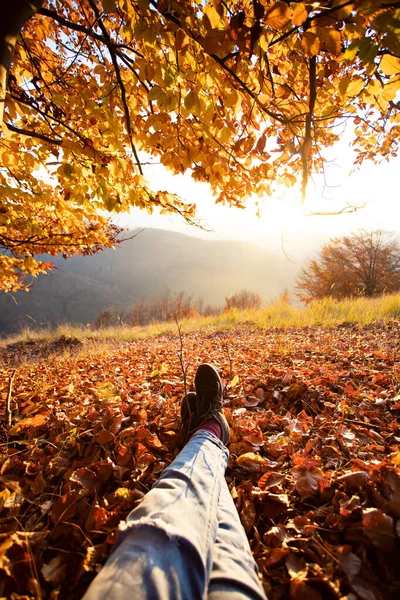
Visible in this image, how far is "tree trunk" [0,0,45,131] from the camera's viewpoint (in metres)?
1.29

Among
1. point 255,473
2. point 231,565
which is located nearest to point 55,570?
point 231,565

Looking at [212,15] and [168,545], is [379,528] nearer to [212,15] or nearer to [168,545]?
[168,545]

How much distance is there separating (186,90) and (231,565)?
2705mm

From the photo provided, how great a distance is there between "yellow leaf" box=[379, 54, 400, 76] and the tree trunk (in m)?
1.84

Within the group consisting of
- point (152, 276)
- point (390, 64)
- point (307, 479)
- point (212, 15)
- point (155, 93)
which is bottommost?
point (307, 479)

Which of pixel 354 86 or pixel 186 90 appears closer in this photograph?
pixel 354 86

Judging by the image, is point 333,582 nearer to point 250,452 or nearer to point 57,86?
point 250,452

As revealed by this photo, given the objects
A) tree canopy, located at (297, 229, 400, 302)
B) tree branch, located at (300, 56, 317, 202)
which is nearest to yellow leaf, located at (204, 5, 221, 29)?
tree branch, located at (300, 56, 317, 202)

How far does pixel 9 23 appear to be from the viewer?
1.30 meters

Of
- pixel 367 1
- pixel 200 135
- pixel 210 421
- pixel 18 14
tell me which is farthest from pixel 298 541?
pixel 18 14

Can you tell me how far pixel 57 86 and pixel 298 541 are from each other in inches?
157

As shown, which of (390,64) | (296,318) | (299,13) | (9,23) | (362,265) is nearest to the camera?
(299,13)

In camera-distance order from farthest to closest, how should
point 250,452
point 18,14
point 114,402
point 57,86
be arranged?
point 57,86 → point 114,402 → point 250,452 → point 18,14

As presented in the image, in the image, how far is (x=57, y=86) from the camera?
254cm
